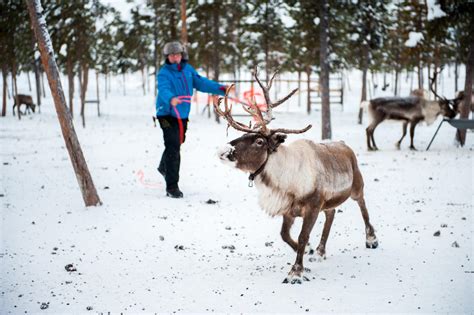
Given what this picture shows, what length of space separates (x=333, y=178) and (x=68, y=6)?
21.2 metres

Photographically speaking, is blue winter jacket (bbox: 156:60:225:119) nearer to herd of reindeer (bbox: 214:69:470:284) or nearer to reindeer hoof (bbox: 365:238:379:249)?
herd of reindeer (bbox: 214:69:470:284)

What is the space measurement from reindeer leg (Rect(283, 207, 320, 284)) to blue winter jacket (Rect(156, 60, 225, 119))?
3.51 m

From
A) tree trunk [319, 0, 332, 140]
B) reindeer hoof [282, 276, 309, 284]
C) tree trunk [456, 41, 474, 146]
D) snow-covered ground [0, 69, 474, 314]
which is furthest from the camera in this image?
tree trunk [319, 0, 332, 140]

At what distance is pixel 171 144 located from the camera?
26.1ft

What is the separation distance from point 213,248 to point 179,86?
130 inches

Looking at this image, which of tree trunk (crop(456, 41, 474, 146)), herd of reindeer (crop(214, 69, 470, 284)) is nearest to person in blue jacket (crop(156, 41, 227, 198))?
herd of reindeer (crop(214, 69, 470, 284))

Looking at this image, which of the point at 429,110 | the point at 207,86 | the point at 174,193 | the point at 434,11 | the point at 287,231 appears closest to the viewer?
the point at 287,231

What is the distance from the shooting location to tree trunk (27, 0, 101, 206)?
6559 millimetres

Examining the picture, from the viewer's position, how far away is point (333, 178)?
500 centimetres

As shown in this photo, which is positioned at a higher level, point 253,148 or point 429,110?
point 429,110

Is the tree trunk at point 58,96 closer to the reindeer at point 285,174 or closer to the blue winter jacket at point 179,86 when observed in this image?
the blue winter jacket at point 179,86

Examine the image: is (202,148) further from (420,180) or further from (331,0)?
(420,180)

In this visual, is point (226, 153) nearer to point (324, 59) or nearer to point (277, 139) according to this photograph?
point (277, 139)

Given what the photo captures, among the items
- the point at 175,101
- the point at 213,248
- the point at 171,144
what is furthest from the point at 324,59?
the point at 213,248
